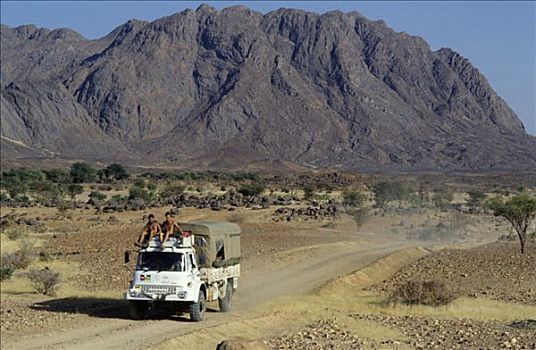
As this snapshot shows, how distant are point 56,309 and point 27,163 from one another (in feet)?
496

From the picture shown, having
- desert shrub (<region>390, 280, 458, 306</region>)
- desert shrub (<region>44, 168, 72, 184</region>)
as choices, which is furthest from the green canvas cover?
desert shrub (<region>44, 168, 72, 184</region>)

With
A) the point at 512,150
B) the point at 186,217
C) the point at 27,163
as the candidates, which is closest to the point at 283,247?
the point at 186,217

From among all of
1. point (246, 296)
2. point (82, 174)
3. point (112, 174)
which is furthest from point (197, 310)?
point (112, 174)

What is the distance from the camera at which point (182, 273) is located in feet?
76.9

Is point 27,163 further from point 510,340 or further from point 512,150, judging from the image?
point 510,340

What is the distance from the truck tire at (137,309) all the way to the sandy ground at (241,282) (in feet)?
0.90

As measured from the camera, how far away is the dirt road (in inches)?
838

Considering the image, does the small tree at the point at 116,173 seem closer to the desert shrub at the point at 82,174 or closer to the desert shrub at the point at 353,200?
the desert shrub at the point at 82,174

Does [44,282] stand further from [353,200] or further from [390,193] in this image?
[390,193]

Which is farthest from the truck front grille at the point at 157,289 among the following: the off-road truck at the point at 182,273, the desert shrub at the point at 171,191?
the desert shrub at the point at 171,191

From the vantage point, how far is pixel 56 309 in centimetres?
2670

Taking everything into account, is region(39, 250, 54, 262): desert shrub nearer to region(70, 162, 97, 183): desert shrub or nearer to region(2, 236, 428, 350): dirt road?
region(2, 236, 428, 350): dirt road

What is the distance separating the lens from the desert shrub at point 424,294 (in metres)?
26.2

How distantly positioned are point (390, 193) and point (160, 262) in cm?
6142
